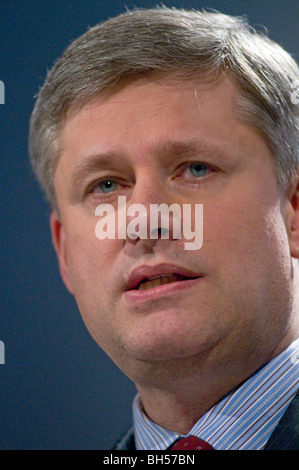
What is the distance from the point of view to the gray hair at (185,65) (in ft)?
4.18

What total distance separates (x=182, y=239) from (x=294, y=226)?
316 mm

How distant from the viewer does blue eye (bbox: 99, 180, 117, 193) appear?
51.4 inches

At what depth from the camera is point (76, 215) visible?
4.47 ft

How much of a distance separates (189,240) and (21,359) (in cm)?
103

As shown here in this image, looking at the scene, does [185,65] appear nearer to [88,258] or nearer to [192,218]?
[192,218]

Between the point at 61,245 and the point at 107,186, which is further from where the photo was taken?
the point at 61,245

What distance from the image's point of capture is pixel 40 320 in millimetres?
1973

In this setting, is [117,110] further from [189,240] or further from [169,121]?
[189,240]

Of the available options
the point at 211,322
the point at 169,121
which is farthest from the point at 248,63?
the point at 211,322
